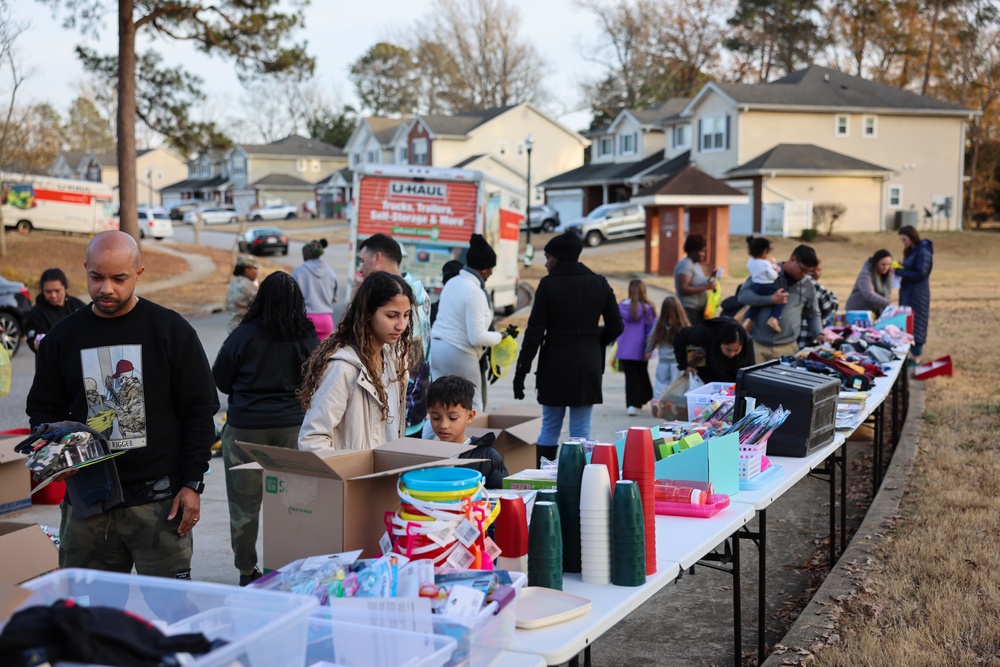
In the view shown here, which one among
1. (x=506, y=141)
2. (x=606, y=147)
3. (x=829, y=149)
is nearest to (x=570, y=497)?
(x=829, y=149)

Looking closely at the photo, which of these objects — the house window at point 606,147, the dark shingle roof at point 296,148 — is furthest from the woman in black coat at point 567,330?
the dark shingle roof at point 296,148

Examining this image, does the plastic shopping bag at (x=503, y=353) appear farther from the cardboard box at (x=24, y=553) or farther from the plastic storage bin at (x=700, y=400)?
the cardboard box at (x=24, y=553)

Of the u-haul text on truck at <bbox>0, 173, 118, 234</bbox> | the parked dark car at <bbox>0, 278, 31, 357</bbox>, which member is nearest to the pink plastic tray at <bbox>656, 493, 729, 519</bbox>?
the parked dark car at <bbox>0, 278, 31, 357</bbox>

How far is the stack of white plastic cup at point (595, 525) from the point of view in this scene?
3260mm

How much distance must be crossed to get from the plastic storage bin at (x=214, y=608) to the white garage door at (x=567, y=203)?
176 ft

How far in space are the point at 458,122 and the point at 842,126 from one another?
81.0 ft

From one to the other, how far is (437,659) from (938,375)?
12.7 meters

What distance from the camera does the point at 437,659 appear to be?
2430mm

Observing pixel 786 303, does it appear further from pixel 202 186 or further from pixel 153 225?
pixel 202 186

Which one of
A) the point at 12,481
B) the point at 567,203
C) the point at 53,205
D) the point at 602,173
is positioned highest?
the point at 602,173

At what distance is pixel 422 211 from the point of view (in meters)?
16.9

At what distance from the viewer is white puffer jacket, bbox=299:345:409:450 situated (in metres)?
4.19

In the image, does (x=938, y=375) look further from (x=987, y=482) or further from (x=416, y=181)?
(x=416, y=181)

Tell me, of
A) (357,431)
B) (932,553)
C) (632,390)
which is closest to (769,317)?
(632,390)
